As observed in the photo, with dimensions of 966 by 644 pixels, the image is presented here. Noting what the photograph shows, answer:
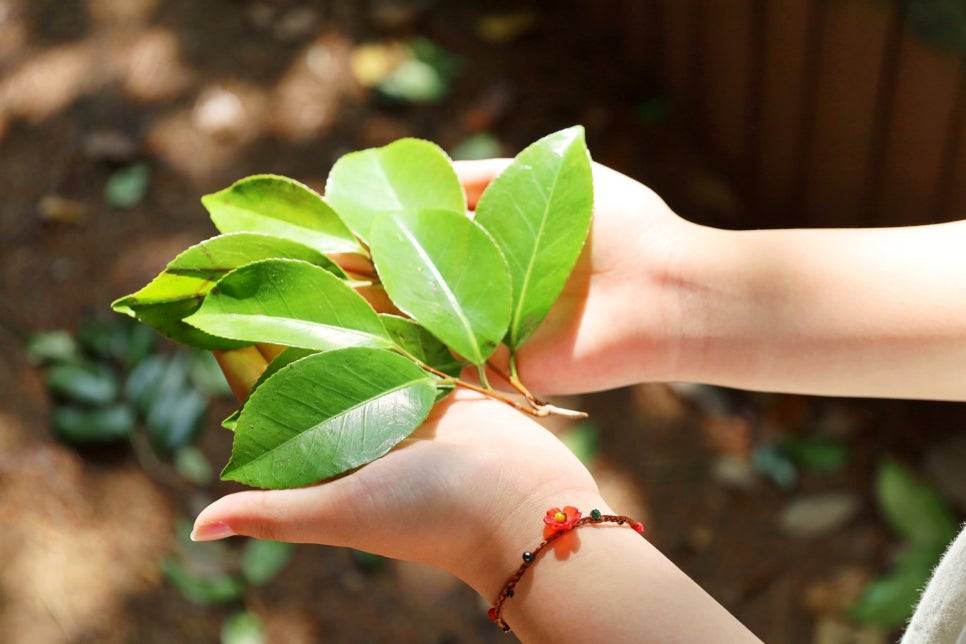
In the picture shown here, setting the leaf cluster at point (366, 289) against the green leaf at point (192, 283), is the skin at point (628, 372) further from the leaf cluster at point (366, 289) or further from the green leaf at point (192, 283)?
the green leaf at point (192, 283)

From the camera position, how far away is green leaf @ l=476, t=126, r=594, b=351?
1.11m

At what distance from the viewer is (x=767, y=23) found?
1728 mm

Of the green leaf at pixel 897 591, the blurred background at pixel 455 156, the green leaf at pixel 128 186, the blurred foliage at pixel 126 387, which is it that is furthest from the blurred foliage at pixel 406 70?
the green leaf at pixel 897 591

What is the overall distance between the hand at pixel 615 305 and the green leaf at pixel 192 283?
36 centimetres

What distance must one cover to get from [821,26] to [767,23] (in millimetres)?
124

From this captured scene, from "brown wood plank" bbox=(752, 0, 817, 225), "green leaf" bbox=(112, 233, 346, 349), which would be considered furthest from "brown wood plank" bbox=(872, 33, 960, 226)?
"green leaf" bbox=(112, 233, 346, 349)

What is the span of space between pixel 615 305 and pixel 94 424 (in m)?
1.07

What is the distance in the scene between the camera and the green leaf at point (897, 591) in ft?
5.04

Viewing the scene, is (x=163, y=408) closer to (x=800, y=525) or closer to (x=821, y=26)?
(x=800, y=525)

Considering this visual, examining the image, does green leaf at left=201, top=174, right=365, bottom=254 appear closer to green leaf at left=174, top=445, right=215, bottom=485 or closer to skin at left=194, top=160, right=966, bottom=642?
skin at left=194, top=160, right=966, bottom=642

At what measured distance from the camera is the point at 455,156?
2.01 metres

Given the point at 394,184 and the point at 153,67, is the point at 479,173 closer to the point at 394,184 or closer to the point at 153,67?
the point at 394,184

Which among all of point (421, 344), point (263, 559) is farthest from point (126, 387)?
point (421, 344)

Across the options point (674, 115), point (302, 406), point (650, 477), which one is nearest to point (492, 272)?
point (302, 406)
